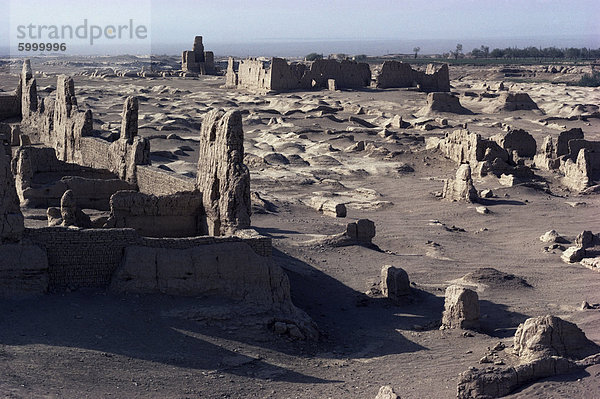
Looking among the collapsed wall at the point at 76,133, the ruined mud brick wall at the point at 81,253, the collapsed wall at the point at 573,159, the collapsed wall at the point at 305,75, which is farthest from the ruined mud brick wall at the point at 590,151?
the collapsed wall at the point at 305,75

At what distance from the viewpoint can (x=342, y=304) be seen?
14430 mm

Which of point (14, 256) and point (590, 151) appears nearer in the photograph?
point (14, 256)

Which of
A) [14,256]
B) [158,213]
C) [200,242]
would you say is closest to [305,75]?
[158,213]

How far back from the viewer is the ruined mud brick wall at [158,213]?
1445cm

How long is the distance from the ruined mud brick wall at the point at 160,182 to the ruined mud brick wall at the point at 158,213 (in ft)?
1.73

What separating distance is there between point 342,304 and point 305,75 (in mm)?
38235

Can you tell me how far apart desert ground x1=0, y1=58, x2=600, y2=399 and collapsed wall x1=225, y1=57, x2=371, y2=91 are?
56.1 feet

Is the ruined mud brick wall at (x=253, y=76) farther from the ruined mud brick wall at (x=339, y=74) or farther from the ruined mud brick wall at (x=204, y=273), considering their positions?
the ruined mud brick wall at (x=204, y=273)

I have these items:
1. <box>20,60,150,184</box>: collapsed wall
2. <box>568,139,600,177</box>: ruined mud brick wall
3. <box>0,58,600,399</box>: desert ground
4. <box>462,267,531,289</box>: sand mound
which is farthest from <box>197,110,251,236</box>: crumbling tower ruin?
<box>568,139,600,177</box>: ruined mud brick wall

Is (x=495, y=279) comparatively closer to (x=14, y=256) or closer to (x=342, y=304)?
(x=342, y=304)

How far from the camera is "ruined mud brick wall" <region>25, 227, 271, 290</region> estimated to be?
39.1 ft

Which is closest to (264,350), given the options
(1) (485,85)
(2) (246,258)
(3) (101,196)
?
(2) (246,258)

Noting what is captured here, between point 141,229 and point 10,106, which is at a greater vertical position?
point 10,106

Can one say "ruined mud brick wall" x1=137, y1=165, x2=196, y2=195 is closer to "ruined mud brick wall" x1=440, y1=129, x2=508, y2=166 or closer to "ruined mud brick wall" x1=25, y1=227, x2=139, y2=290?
"ruined mud brick wall" x1=25, y1=227, x2=139, y2=290
